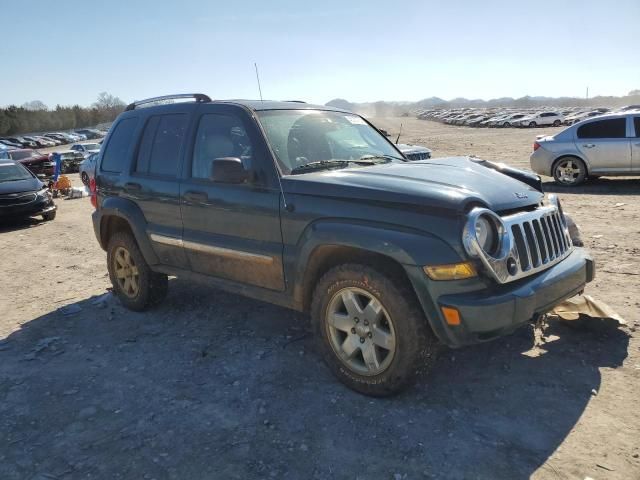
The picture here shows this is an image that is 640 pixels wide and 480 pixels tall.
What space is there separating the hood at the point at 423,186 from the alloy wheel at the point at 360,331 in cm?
65

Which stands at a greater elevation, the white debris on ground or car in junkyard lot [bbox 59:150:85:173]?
car in junkyard lot [bbox 59:150:85:173]

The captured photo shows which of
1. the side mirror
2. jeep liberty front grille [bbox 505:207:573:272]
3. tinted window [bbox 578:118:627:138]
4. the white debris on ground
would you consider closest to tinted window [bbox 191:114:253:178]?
the side mirror

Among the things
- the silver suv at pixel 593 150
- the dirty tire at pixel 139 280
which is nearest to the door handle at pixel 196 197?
the dirty tire at pixel 139 280

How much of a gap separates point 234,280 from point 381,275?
4.87ft

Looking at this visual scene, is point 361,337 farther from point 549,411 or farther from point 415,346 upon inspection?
point 549,411

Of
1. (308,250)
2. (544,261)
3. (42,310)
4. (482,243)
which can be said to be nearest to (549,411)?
(544,261)

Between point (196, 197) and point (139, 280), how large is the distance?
1.47 m

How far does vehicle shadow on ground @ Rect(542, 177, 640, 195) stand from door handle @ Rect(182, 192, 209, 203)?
877cm

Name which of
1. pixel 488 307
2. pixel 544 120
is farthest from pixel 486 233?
pixel 544 120

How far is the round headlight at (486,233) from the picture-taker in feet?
9.96

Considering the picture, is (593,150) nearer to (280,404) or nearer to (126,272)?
(126,272)

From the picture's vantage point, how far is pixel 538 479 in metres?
2.62

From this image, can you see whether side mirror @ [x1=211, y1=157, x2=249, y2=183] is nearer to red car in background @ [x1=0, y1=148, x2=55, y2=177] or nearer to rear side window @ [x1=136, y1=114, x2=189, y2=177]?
rear side window @ [x1=136, y1=114, x2=189, y2=177]

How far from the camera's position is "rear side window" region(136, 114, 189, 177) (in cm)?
457
